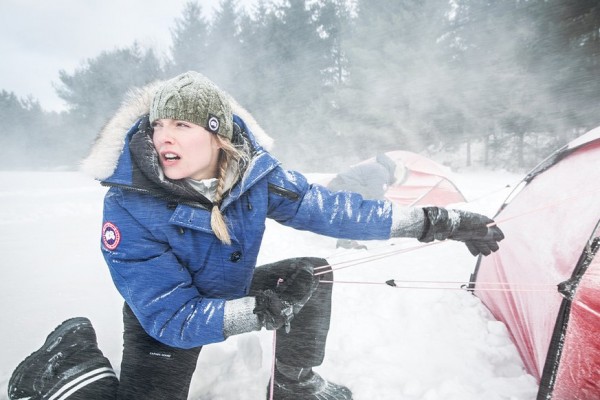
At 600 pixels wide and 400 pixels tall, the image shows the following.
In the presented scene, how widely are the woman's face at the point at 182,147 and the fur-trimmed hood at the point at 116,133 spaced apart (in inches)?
5.3

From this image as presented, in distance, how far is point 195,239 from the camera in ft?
4.72

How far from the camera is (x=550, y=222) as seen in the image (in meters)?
1.80

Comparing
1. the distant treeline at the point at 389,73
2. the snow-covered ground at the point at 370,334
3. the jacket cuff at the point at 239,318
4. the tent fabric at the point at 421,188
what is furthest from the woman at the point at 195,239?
the distant treeline at the point at 389,73

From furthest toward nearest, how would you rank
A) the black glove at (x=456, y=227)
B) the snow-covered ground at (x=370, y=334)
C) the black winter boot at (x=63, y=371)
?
the snow-covered ground at (x=370, y=334) < the black glove at (x=456, y=227) < the black winter boot at (x=63, y=371)

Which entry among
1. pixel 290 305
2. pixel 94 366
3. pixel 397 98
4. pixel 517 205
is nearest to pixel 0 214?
pixel 94 366

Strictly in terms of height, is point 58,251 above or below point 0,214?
below

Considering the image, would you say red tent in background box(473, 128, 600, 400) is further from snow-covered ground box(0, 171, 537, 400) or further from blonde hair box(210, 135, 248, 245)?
blonde hair box(210, 135, 248, 245)

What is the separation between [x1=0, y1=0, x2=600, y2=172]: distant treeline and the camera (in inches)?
438

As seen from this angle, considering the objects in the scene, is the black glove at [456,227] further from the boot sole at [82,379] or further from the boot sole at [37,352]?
the boot sole at [37,352]

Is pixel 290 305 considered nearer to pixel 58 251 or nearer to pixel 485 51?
pixel 58 251

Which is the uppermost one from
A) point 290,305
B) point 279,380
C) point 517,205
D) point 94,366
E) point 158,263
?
point 517,205

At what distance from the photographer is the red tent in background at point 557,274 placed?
1.38 m

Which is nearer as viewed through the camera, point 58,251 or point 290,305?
point 290,305

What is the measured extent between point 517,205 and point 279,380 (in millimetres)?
2002
